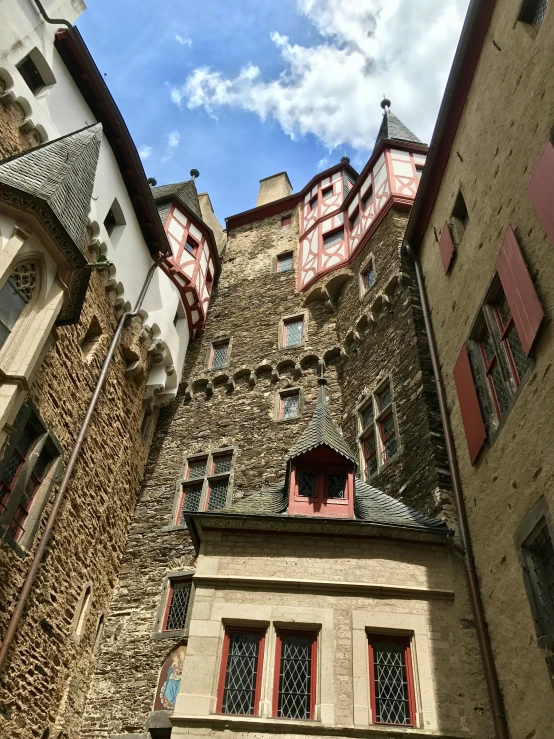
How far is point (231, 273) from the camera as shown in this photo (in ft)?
71.2

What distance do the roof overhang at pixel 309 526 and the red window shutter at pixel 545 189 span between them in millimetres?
4044

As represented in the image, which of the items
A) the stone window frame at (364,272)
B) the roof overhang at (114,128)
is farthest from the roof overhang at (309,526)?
the roof overhang at (114,128)

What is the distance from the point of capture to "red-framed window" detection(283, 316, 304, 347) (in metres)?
17.3

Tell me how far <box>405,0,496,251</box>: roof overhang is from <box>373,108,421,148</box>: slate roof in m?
6.32

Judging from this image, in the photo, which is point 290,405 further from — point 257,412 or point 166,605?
point 166,605

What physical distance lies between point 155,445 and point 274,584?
8.72m

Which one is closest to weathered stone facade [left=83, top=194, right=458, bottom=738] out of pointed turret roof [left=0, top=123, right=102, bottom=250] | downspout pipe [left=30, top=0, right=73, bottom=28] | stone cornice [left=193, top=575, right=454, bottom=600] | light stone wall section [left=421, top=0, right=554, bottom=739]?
stone cornice [left=193, top=575, right=454, bottom=600]

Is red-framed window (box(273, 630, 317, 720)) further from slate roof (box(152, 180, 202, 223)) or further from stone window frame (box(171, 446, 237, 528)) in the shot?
slate roof (box(152, 180, 202, 223))

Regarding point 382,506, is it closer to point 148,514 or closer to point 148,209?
point 148,514

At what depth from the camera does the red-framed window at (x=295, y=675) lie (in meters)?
6.86

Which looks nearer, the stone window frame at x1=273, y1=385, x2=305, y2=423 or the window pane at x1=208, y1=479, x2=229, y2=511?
the window pane at x1=208, y1=479, x2=229, y2=511

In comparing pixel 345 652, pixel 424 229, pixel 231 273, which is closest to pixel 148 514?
pixel 345 652

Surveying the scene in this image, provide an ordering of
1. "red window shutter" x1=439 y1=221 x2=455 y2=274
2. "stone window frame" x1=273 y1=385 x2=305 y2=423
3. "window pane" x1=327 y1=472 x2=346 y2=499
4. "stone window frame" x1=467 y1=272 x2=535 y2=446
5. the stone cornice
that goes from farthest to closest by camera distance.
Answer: "stone window frame" x1=273 y1=385 x2=305 y2=423, "red window shutter" x1=439 y1=221 x2=455 y2=274, "window pane" x1=327 y1=472 x2=346 y2=499, the stone cornice, "stone window frame" x1=467 y1=272 x2=535 y2=446

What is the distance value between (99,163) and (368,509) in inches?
386
